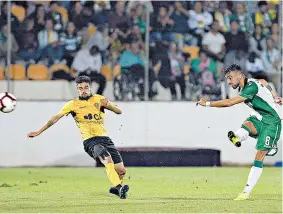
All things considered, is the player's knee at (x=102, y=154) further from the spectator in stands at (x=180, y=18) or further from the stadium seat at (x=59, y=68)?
the spectator in stands at (x=180, y=18)

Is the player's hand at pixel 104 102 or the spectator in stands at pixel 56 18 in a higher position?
the spectator in stands at pixel 56 18

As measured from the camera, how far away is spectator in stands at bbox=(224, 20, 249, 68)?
20594 millimetres

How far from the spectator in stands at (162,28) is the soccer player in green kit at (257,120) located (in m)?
7.80

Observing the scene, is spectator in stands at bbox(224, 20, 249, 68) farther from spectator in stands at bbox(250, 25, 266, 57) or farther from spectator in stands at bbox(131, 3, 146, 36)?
spectator in stands at bbox(131, 3, 146, 36)

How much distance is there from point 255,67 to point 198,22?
1591 mm

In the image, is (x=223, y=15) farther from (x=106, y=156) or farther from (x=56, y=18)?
(x=106, y=156)

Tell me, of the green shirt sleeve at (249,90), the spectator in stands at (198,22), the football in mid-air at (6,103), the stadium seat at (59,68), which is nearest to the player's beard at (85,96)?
the green shirt sleeve at (249,90)

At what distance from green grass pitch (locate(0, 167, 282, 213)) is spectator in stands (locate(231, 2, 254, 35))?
10.1 ft

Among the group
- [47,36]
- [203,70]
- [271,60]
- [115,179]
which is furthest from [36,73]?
[115,179]

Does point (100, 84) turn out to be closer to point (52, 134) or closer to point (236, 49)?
point (52, 134)

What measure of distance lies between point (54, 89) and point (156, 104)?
2.25m

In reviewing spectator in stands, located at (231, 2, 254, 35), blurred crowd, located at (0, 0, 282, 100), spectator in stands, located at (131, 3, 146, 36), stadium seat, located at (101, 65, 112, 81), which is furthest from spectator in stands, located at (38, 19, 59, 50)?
spectator in stands, located at (231, 2, 254, 35)

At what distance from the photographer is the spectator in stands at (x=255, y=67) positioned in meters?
20.6

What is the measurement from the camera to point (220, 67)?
20.5 m
